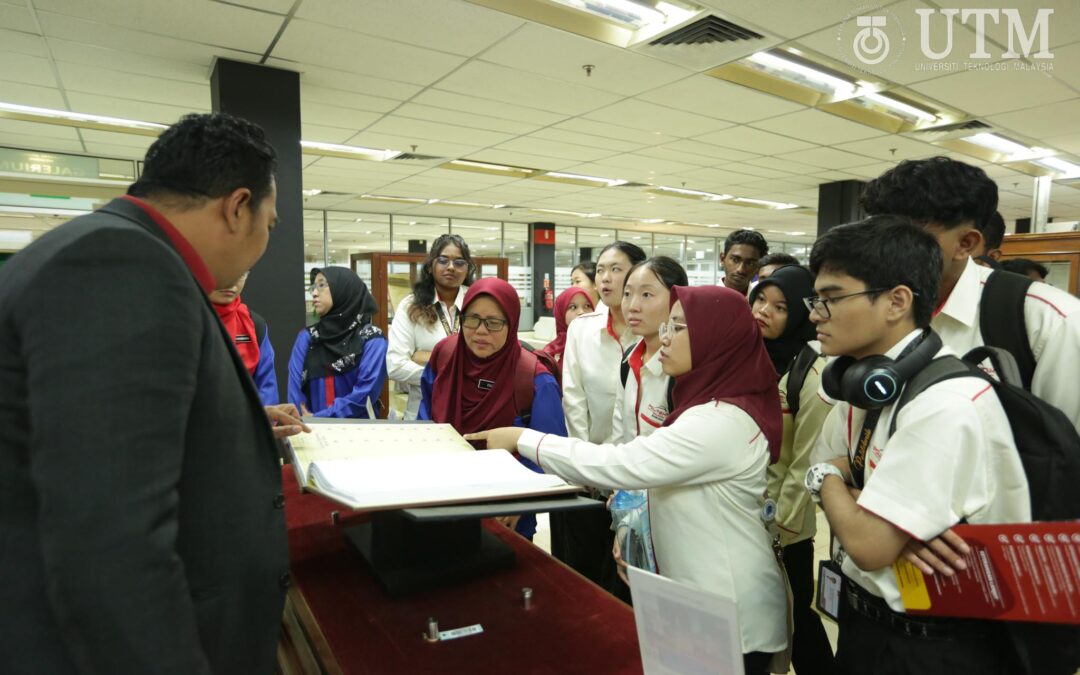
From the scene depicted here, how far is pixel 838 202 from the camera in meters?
7.71

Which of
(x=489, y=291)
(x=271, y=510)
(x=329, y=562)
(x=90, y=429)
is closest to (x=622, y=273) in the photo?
(x=489, y=291)

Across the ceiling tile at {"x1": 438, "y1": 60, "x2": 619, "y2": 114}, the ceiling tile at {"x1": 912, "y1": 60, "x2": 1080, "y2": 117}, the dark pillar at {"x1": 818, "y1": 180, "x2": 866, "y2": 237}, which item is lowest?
the dark pillar at {"x1": 818, "y1": 180, "x2": 866, "y2": 237}

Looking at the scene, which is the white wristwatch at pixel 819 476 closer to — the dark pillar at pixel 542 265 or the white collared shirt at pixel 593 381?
the white collared shirt at pixel 593 381

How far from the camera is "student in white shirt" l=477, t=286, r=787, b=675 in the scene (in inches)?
51.6

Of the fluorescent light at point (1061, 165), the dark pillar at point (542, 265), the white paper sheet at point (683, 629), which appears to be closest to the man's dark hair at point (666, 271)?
the white paper sheet at point (683, 629)

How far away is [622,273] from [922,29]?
214cm

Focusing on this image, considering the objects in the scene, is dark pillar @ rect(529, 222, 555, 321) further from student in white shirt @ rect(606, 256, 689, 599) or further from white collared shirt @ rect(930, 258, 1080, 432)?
white collared shirt @ rect(930, 258, 1080, 432)

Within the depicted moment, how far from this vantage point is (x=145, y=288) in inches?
25.5

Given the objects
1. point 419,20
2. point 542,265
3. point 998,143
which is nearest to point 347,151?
point 419,20

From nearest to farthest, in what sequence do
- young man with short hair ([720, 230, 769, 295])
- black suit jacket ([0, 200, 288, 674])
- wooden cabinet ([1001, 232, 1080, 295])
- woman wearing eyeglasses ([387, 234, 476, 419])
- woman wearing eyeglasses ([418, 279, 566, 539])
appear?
black suit jacket ([0, 200, 288, 674]) → woman wearing eyeglasses ([418, 279, 566, 539]) → woman wearing eyeglasses ([387, 234, 476, 419]) → young man with short hair ([720, 230, 769, 295]) → wooden cabinet ([1001, 232, 1080, 295])

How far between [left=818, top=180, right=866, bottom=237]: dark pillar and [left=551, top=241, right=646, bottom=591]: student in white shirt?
5969 millimetres

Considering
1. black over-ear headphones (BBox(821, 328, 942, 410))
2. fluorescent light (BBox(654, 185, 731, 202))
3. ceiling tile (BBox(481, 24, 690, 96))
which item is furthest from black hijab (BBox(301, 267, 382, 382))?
fluorescent light (BBox(654, 185, 731, 202))

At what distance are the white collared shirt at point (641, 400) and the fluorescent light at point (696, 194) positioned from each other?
21.6 ft

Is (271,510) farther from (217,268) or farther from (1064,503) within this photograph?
(1064,503)
